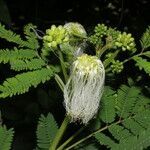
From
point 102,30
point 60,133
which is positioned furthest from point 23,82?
point 102,30

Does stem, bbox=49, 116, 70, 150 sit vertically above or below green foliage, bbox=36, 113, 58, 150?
above

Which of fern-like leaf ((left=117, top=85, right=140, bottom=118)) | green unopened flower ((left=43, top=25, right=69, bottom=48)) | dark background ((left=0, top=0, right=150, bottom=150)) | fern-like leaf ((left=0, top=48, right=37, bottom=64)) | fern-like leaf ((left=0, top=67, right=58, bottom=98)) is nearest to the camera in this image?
Answer: fern-like leaf ((left=0, top=67, right=58, bottom=98))

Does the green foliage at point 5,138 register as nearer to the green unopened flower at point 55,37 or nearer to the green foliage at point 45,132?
the green foliage at point 45,132

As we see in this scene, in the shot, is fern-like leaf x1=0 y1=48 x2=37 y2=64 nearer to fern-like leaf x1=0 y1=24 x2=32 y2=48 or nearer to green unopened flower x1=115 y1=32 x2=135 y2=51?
fern-like leaf x1=0 y1=24 x2=32 y2=48

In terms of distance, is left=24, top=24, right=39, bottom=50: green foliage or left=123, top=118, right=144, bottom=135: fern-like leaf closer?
left=24, top=24, right=39, bottom=50: green foliage

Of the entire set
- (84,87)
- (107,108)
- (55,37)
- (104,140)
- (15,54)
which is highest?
(55,37)

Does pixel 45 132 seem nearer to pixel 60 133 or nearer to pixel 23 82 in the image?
pixel 60 133

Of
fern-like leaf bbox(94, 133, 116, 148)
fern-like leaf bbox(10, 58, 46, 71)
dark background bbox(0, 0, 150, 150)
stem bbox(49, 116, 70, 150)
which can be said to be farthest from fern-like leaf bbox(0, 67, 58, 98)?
dark background bbox(0, 0, 150, 150)
